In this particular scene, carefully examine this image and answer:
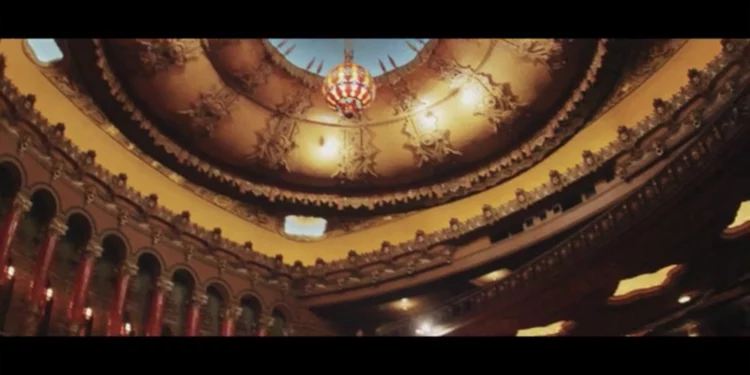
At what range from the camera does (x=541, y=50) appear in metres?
12.5

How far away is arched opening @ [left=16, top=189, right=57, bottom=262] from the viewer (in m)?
8.92

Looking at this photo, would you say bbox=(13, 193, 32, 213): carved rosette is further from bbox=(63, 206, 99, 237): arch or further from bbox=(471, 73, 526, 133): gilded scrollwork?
bbox=(471, 73, 526, 133): gilded scrollwork

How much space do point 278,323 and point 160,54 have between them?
597 centimetres

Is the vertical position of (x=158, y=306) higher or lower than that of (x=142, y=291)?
lower

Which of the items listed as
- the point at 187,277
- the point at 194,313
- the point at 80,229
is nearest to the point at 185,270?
the point at 187,277

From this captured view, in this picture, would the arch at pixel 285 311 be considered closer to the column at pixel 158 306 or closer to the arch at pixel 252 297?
the arch at pixel 252 297

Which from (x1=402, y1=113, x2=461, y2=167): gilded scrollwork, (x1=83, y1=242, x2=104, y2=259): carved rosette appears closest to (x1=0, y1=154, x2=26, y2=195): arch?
(x1=83, y1=242, x2=104, y2=259): carved rosette

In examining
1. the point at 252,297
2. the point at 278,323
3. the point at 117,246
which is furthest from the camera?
the point at 278,323

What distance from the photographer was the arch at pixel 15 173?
339 inches

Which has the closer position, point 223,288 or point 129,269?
point 129,269

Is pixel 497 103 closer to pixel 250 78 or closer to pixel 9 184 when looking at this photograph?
pixel 250 78

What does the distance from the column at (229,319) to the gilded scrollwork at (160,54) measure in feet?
16.2

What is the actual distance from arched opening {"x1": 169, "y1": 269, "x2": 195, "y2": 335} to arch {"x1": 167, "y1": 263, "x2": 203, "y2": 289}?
0.10 feet
